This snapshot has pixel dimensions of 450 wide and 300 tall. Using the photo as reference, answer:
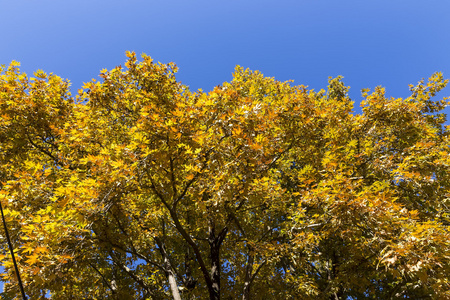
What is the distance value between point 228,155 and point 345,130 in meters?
4.18

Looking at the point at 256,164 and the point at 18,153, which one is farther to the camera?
the point at 18,153

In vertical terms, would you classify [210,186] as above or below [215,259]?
above

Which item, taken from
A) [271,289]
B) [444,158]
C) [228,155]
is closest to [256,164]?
[228,155]

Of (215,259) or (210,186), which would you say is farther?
(215,259)

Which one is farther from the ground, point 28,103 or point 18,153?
point 28,103

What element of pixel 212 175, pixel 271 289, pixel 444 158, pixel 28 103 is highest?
pixel 28 103

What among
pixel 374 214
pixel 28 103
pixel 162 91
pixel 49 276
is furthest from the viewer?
pixel 162 91

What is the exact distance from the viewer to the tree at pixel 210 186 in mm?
4309

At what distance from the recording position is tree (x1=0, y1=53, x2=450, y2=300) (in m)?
4.31

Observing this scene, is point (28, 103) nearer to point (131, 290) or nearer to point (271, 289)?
point (131, 290)

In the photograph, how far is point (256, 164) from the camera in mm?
5043

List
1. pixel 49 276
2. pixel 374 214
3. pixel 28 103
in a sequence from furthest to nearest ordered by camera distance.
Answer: pixel 28 103 < pixel 374 214 < pixel 49 276

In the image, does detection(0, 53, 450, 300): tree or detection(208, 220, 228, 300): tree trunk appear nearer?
detection(0, 53, 450, 300): tree

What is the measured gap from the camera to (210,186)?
5238 mm
